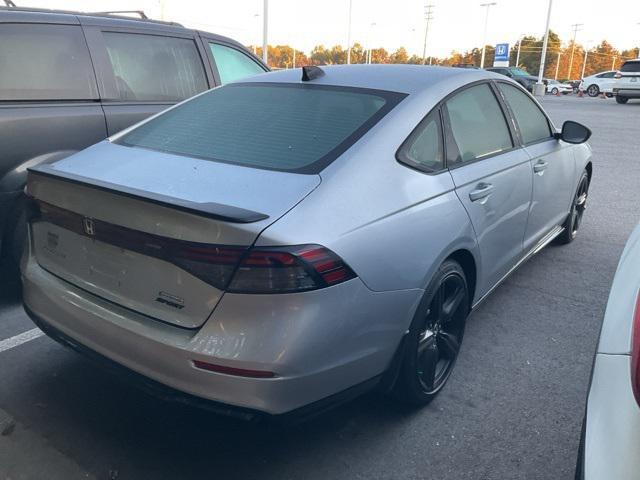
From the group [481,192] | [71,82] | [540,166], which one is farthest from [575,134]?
[71,82]

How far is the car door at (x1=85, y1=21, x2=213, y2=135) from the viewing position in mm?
4215

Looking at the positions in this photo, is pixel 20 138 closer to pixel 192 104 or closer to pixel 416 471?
pixel 192 104

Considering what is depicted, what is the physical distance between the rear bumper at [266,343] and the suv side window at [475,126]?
41.8 inches

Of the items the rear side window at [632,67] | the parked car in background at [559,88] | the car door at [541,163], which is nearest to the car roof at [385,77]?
the car door at [541,163]

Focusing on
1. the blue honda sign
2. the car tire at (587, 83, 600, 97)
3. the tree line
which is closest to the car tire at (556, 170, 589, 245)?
the car tire at (587, 83, 600, 97)

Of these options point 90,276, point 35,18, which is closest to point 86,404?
point 90,276

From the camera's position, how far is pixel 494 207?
10.4ft

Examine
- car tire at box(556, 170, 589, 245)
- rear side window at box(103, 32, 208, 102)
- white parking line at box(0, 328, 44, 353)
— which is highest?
rear side window at box(103, 32, 208, 102)

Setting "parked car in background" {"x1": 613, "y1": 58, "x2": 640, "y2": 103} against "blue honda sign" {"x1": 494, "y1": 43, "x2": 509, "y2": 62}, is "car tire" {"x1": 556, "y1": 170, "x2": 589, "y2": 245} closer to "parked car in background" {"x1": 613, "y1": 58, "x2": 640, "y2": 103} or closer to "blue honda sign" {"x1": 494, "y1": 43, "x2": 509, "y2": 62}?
"parked car in background" {"x1": 613, "y1": 58, "x2": 640, "y2": 103}

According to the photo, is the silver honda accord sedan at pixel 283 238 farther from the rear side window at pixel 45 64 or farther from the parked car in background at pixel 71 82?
the rear side window at pixel 45 64

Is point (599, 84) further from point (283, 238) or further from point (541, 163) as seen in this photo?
point (283, 238)

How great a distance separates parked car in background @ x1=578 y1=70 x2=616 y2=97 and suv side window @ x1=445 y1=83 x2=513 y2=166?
3707 centimetres

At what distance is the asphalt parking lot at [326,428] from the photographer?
240cm

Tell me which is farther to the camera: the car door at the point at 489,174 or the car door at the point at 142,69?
the car door at the point at 142,69
